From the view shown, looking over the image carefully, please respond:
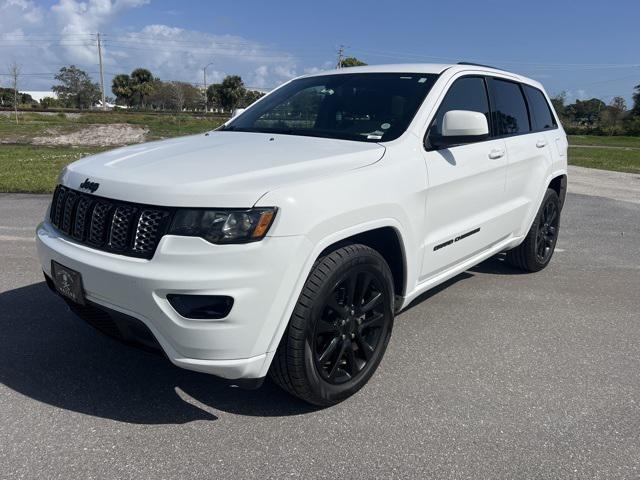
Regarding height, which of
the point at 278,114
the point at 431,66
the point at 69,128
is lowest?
the point at 69,128

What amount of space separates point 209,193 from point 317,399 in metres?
1.19

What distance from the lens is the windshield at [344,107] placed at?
3.58 meters

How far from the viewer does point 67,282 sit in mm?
2828

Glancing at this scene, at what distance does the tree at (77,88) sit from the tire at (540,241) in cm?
8440

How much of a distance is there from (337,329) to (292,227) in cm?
71

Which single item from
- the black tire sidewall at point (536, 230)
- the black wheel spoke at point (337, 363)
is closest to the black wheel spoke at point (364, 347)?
the black wheel spoke at point (337, 363)

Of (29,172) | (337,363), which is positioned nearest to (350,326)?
(337,363)

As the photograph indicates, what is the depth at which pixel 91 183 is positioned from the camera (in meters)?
2.81

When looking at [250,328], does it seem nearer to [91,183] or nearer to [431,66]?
[91,183]

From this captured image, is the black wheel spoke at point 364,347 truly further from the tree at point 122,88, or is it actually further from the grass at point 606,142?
the tree at point 122,88

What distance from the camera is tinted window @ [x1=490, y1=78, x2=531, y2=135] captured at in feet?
14.6

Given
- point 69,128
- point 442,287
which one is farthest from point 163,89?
point 442,287

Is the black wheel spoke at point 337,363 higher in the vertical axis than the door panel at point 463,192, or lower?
lower

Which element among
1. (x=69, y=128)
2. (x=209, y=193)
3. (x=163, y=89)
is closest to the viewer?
(x=209, y=193)
